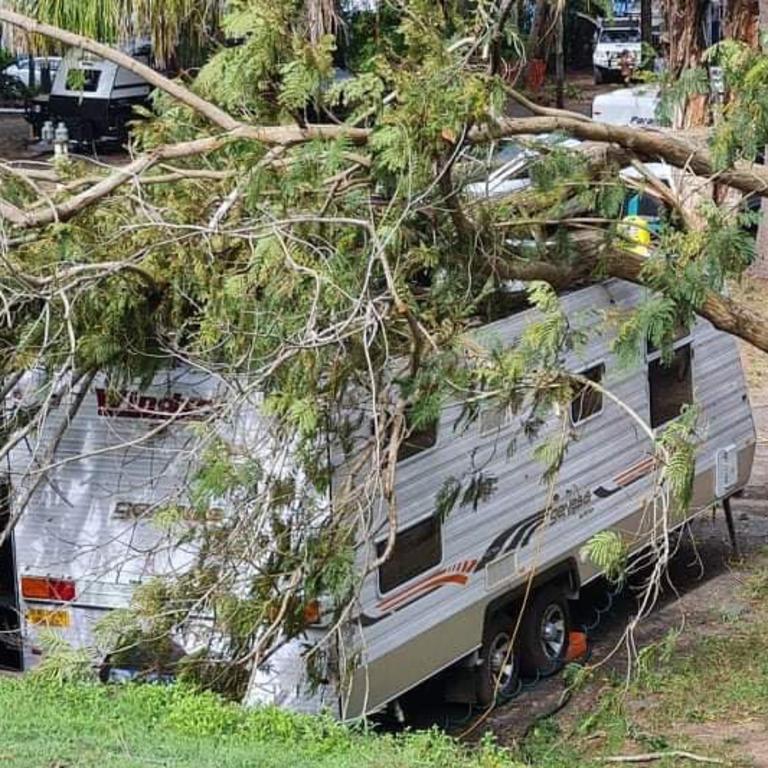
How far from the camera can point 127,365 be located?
8.25 meters

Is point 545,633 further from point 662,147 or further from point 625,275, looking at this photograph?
point 662,147

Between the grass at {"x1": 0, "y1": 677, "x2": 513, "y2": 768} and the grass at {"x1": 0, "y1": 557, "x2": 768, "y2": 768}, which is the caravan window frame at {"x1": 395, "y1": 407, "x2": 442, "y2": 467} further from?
the grass at {"x1": 0, "y1": 677, "x2": 513, "y2": 768}

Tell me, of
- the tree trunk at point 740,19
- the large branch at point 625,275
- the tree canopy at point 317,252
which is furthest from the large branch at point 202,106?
the tree trunk at point 740,19

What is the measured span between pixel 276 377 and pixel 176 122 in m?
2.15

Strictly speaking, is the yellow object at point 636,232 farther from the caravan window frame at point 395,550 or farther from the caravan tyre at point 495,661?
the caravan tyre at point 495,661

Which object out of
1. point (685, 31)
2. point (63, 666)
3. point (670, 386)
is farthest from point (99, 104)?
point (63, 666)

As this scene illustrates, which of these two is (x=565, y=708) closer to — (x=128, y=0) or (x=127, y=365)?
(x=127, y=365)

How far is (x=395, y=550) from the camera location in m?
8.69

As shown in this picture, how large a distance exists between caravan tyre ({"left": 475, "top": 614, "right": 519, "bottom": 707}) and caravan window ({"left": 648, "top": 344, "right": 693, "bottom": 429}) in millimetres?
2167

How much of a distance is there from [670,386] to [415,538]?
3.42 meters

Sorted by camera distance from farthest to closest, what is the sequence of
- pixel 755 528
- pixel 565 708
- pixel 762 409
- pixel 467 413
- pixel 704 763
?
pixel 762 409 → pixel 755 528 → pixel 565 708 → pixel 704 763 → pixel 467 413

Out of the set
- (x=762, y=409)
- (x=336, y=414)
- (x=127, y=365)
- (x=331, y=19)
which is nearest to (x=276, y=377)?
(x=336, y=414)

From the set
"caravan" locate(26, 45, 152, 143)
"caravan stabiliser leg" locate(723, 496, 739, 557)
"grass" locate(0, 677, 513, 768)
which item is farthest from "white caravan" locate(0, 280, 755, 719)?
"caravan" locate(26, 45, 152, 143)

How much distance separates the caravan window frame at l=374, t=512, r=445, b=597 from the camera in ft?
27.7
